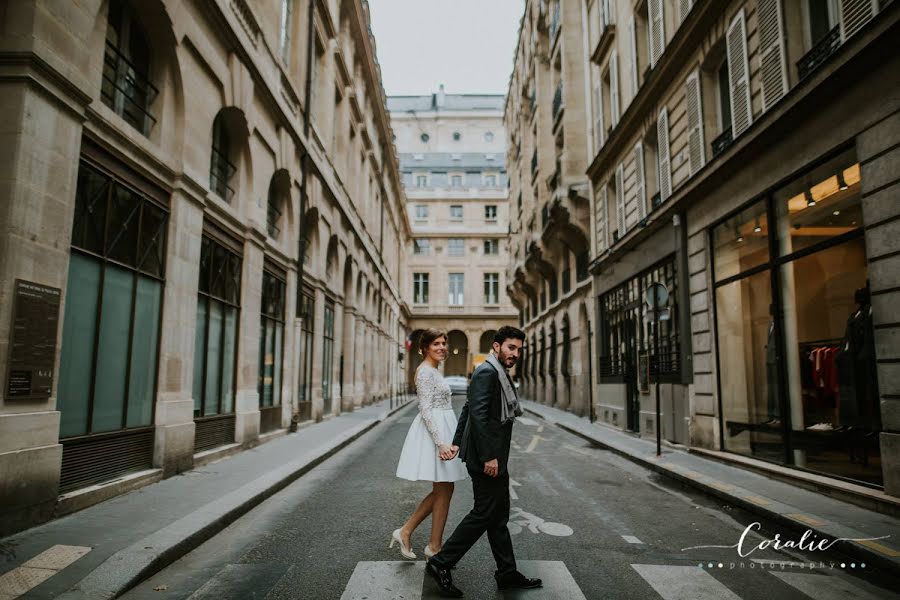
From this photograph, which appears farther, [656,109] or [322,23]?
[322,23]

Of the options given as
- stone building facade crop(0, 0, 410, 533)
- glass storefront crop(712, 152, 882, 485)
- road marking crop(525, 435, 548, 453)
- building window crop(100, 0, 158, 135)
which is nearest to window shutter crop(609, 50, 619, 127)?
glass storefront crop(712, 152, 882, 485)

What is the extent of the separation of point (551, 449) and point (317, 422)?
26.6ft

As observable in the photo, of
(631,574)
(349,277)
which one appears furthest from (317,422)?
(631,574)

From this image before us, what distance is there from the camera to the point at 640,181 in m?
15.1

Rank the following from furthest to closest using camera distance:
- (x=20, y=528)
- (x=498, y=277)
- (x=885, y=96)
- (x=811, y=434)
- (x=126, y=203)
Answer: (x=498, y=277) < (x=811, y=434) < (x=126, y=203) < (x=885, y=96) < (x=20, y=528)

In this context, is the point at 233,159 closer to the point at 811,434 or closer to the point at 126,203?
the point at 126,203

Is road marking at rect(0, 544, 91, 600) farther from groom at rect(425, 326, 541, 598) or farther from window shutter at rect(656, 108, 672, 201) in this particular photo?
window shutter at rect(656, 108, 672, 201)

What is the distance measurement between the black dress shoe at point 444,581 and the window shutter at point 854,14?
707 centimetres

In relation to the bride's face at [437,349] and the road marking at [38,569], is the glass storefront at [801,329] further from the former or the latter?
the road marking at [38,569]

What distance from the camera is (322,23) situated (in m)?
18.5

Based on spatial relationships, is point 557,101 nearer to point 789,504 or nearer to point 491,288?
point 789,504

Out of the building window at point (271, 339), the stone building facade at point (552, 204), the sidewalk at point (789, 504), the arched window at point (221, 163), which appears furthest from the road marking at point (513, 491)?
the stone building facade at point (552, 204)

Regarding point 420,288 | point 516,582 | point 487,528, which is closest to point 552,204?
point 487,528

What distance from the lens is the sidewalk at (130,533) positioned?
412 centimetres
